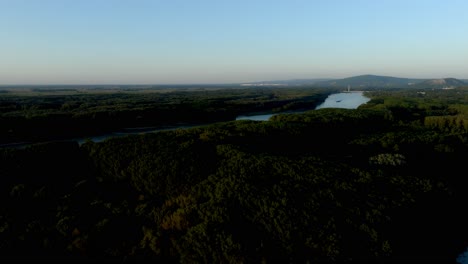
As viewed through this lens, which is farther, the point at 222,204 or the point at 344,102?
the point at 344,102

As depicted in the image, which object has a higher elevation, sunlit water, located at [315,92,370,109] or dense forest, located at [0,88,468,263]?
dense forest, located at [0,88,468,263]

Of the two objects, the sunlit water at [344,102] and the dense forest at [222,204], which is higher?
the dense forest at [222,204]

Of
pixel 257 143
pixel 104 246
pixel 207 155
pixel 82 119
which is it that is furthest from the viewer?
pixel 82 119

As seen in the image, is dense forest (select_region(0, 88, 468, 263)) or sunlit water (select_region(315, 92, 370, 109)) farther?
sunlit water (select_region(315, 92, 370, 109))

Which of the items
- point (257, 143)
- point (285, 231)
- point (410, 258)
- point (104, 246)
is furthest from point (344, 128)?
point (104, 246)

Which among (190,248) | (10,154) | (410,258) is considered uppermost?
(10,154)

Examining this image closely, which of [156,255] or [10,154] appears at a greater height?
[10,154]

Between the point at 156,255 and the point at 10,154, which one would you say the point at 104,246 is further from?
the point at 10,154

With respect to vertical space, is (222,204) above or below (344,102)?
above

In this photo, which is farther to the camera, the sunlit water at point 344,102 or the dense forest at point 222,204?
the sunlit water at point 344,102

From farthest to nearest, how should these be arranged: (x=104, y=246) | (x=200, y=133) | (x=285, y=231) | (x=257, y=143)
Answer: (x=200, y=133) < (x=257, y=143) < (x=104, y=246) < (x=285, y=231)

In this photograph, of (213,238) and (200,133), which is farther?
(200,133)
